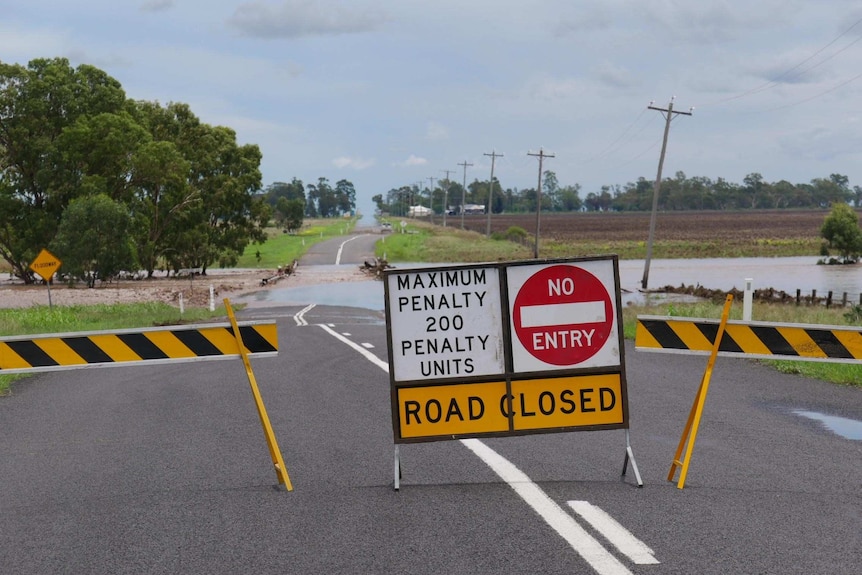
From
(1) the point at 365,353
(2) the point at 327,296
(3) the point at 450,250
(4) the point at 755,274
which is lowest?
(3) the point at 450,250

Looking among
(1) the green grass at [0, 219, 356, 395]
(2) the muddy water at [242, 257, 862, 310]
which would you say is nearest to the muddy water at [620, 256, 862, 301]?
(2) the muddy water at [242, 257, 862, 310]

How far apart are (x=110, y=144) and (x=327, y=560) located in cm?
5720

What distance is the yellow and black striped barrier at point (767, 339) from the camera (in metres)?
7.65

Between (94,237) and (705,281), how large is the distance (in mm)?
35394

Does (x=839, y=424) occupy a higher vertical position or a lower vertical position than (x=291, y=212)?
higher

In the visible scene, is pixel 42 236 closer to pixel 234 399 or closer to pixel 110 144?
pixel 110 144

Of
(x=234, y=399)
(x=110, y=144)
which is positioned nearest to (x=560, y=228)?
(x=110, y=144)

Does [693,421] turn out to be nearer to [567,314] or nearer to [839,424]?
[567,314]

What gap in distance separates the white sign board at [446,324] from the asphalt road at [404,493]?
0.83 meters

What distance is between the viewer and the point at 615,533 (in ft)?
19.0

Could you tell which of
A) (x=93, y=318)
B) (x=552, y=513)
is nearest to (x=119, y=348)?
(x=552, y=513)

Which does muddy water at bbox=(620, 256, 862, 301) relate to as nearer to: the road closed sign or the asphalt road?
the asphalt road

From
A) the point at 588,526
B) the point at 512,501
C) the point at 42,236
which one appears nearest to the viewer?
the point at 588,526

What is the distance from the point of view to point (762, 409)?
10.9m
